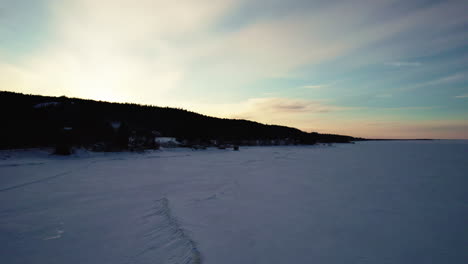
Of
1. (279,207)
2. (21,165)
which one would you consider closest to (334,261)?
(279,207)

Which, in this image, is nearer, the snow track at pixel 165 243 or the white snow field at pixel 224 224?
the snow track at pixel 165 243

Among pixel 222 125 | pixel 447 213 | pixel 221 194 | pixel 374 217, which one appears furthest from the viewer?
pixel 222 125

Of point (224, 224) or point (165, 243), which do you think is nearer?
point (165, 243)

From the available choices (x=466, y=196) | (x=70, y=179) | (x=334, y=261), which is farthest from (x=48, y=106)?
(x=466, y=196)

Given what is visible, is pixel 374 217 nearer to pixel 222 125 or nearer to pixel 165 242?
pixel 165 242

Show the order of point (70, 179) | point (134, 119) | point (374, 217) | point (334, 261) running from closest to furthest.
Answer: point (334, 261)
point (374, 217)
point (70, 179)
point (134, 119)

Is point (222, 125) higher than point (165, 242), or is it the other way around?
point (222, 125)

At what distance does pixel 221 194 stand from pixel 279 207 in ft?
8.64

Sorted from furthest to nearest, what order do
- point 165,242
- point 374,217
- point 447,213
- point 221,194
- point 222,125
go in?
point 222,125, point 221,194, point 447,213, point 374,217, point 165,242

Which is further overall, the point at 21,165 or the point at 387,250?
the point at 21,165

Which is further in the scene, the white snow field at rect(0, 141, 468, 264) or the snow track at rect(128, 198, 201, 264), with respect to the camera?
the white snow field at rect(0, 141, 468, 264)

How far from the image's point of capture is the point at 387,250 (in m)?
4.55

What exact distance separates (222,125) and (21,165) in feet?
281

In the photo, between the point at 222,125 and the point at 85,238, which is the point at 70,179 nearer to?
the point at 85,238
